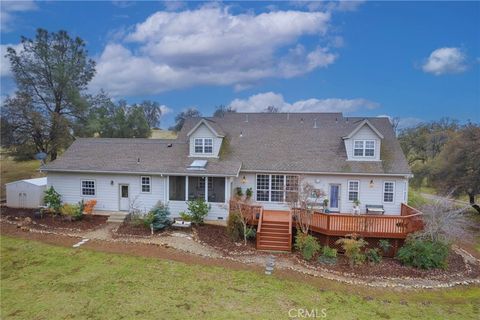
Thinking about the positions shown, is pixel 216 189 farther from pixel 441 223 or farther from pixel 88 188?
pixel 441 223

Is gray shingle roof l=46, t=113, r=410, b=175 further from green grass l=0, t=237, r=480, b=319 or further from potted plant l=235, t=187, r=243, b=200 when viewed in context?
green grass l=0, t=237, r=480, b=319

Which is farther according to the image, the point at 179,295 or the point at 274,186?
the point at 274,186

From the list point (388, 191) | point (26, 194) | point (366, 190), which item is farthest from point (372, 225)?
point (26, 194)

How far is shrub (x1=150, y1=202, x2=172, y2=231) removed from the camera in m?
15.7

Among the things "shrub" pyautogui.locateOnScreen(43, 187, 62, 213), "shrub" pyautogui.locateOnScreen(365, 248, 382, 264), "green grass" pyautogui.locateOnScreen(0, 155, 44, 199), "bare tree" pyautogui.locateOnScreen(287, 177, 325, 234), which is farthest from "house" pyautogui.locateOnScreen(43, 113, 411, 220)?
"green grass" pyautogui.locateOnScreen(0, 155, 44, 199)

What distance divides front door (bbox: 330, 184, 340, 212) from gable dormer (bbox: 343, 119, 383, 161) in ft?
6.35

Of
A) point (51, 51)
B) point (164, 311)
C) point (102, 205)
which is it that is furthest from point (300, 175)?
point (51, 51)

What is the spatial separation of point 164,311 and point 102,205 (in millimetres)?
11683

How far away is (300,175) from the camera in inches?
676

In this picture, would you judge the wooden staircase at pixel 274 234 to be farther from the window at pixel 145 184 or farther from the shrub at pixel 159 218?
the window at pixel 145 184

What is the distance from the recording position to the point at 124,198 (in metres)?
18.4

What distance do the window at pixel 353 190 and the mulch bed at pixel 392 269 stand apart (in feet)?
14.6

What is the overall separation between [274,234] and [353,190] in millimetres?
5884

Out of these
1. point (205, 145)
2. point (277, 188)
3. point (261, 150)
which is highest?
point (205, 145)
